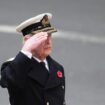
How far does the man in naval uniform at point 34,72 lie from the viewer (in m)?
1.49

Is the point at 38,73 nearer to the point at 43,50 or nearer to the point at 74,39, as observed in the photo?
the point at 43,50

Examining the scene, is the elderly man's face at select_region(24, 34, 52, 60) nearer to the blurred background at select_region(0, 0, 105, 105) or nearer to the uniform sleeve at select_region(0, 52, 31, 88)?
the uniform sleeve at select_region(0, 52, 31, 88)

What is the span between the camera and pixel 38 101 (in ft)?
5.05

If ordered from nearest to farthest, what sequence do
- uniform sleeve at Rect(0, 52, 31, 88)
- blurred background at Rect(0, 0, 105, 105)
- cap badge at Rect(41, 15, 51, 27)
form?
1. uniform sleeve at Rect(0, 52, 31, 88)
2. cap badge at Rect(41, 15, 51, 27)
3. blurred background at Rect(0, 0, 105, 105)

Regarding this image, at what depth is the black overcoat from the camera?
4.89 feet

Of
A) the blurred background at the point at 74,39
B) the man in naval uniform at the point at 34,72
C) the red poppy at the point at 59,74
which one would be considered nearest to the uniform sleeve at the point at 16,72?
the man in naval uniform at the point at 34,72

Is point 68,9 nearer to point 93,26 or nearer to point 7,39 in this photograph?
point 93,26

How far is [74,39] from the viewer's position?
2566 mm

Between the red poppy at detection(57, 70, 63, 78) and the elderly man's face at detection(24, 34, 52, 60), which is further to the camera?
the red poppy at detection(57, 70, 63, 78)

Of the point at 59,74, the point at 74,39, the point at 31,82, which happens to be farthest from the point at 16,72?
the point at 74,39

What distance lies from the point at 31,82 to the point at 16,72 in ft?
0.22

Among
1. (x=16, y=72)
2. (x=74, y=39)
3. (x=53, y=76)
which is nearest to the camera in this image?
(x=16, y=72)

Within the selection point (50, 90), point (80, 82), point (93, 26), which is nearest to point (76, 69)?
point (80, 82)

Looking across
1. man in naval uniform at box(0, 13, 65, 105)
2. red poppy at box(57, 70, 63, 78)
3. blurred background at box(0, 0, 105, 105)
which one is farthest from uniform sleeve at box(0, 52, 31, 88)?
blurred background at box(0, 0, 105, 105)
